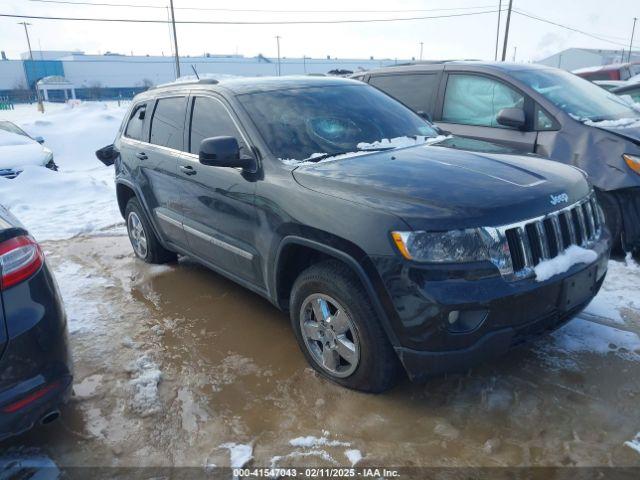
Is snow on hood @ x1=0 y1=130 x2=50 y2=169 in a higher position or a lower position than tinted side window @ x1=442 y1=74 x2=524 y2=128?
lower

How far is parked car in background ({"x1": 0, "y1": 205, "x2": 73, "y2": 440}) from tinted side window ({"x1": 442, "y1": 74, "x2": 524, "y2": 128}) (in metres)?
4.37

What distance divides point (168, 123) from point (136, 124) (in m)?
0.82

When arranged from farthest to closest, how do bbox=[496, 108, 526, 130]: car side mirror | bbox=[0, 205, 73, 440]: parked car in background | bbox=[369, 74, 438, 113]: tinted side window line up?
1. bbox=[369, 74, 438, 113]: tinted side window
2. bbox=[496, 108, 526, 130]: car side mirror
3. bbox=[0, 205, 73, 440]: parked car in background

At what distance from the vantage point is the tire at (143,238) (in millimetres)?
5074

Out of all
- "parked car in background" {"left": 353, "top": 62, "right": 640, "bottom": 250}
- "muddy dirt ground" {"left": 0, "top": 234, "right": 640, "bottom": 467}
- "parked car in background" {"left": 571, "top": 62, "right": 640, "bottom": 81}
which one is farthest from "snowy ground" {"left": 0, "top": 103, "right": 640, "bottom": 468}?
"parked car in background" {"left": 571, "top": 62, "right": 640, "bottom": 81}

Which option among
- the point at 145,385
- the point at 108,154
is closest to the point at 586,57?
the point at 108,154

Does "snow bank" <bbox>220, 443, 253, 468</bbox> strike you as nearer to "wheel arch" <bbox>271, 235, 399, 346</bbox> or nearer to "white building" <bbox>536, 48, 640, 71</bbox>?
"wheel arch" <bbox>271, 235, 399, 346</bbox>

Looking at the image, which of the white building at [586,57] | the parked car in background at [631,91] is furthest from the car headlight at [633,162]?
the white building at [586,57]

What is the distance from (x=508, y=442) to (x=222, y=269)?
2308 mm

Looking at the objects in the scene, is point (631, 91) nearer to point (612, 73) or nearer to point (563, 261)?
point (563, 261)

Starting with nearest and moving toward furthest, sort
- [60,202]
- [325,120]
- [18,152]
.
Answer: [325,120] → [60,202] → [18,152]

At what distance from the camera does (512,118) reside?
4.80 meters

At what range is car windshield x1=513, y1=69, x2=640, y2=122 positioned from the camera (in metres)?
4.88

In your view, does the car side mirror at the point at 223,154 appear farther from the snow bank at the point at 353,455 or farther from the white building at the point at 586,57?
the white building at the point at 586,57
